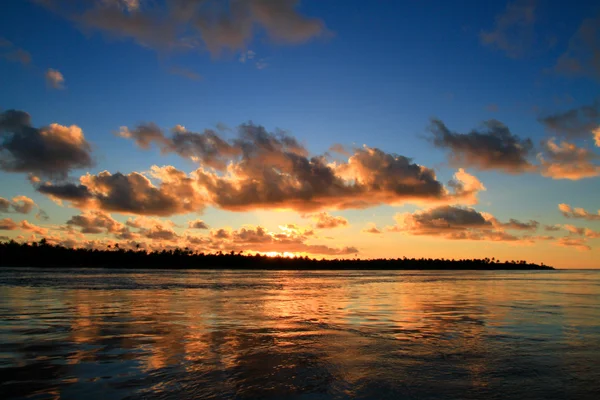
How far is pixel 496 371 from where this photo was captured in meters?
12.2

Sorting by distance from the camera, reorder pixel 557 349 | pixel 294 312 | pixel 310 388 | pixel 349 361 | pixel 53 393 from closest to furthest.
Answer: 1. pixel 53 393
2. pixel 310 388
3. pixel 349 361
4. pixel 557 349
5. pixel 294 312

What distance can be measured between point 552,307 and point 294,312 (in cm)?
1846

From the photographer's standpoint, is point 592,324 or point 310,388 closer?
point 310,388

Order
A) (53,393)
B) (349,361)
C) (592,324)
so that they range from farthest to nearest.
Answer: (592,324) < (349,361) < (53,393)

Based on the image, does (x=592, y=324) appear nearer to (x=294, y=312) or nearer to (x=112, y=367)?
(x=294, y=312)

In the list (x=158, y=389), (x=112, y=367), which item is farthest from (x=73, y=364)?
(x=158, y=389)

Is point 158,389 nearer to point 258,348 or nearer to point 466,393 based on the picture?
point 258,348

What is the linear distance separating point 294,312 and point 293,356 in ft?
46.8

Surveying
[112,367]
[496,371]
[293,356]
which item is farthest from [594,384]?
[112,367]

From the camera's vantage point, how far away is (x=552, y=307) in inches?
1200

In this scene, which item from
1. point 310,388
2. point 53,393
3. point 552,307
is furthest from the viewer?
point 552,307

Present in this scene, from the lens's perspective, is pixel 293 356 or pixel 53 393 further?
pixel 293 356

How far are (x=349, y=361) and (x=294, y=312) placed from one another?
15176 millimetres

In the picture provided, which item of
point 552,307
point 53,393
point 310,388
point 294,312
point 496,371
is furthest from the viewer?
point 552,307
